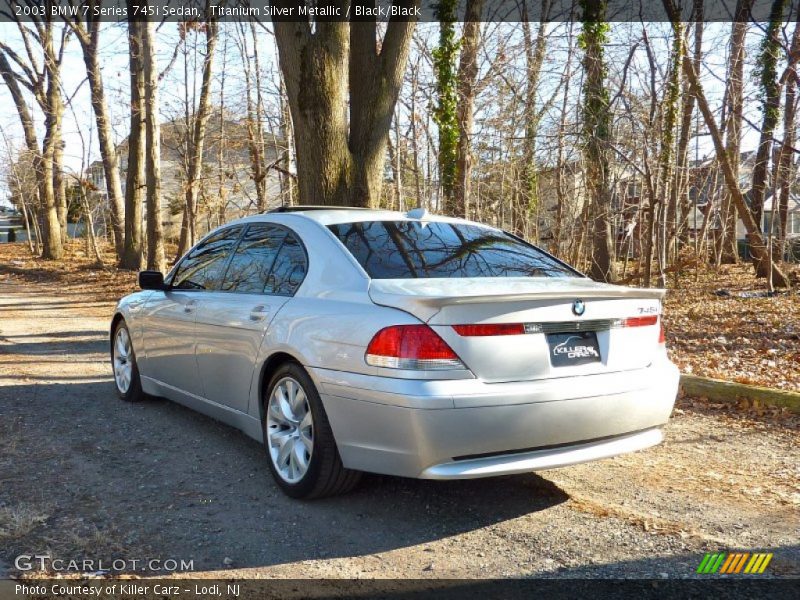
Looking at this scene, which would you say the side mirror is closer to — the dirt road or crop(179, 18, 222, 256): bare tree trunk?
the dirt road

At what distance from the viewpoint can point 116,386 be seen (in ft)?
22.7

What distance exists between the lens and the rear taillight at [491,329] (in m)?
3.61

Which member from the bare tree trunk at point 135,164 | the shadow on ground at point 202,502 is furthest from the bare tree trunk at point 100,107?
Result: the shadow on ground at point 202,502

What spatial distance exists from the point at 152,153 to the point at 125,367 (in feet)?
45.2

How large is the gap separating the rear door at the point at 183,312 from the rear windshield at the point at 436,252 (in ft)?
4.53

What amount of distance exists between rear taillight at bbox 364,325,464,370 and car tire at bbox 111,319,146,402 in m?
3.61

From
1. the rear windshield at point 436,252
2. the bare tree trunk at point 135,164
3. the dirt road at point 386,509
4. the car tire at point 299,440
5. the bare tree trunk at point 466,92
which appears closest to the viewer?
the dirt road at point 386,509

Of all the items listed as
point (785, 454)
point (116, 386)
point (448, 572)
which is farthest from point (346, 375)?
point (116, 386)

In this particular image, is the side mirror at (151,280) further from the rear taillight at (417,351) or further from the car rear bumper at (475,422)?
the rear taillight at (417,351)

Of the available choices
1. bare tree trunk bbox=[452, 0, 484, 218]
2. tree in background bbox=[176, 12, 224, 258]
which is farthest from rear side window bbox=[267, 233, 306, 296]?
tree in background bbox=[176, 12, 224, 258]

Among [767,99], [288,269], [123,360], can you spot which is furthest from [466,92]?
[288,269]

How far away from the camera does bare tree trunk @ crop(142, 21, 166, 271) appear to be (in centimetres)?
1916

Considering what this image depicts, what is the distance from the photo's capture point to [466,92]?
56.9 ft

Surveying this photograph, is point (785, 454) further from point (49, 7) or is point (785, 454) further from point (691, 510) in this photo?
point (49, 7)
